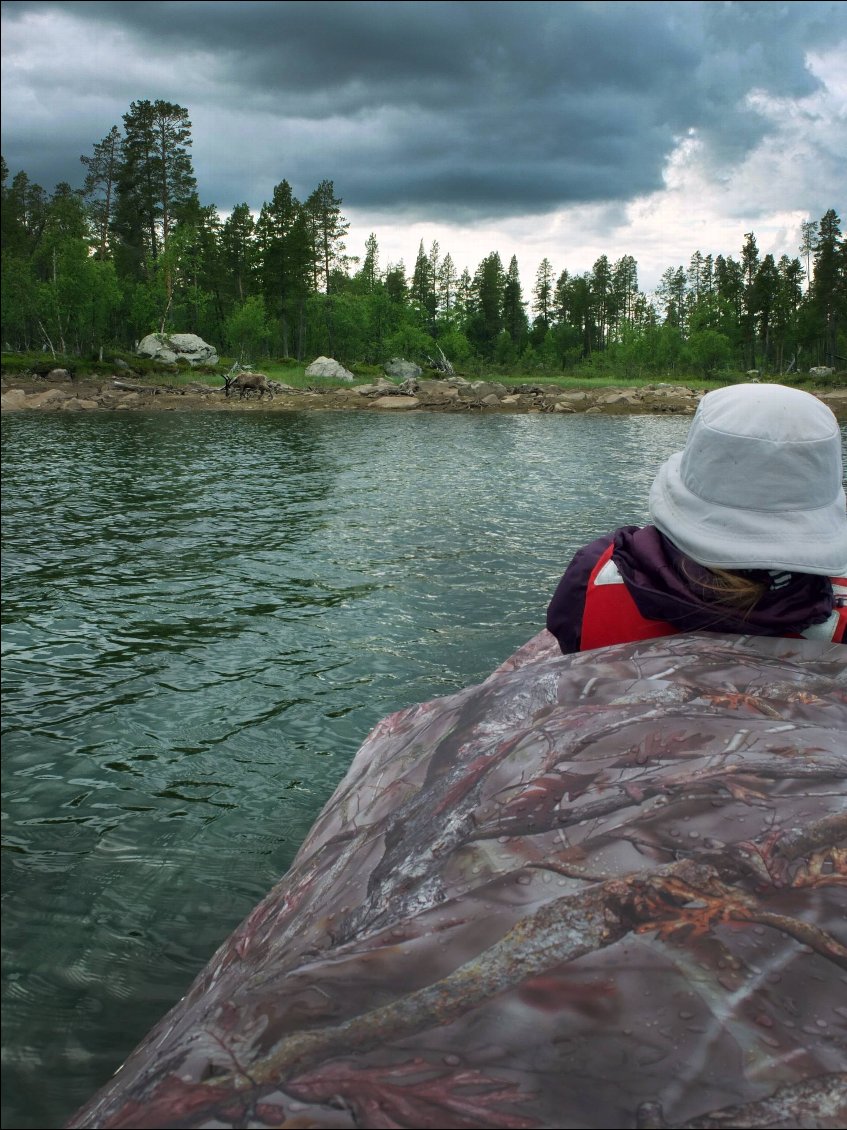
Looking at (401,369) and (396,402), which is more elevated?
(401,369)

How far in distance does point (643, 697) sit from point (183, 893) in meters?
2.76

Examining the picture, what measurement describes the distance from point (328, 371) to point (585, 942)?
213 ft

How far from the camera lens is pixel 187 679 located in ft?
22.6

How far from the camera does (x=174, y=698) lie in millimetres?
6535

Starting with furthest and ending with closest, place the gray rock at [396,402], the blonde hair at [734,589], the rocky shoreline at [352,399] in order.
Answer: the gray rock at [396,402], the rocky shoreline at [352,399], the blonde hair at [734,589]

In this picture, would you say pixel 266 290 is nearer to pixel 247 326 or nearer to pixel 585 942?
pixel 247 326

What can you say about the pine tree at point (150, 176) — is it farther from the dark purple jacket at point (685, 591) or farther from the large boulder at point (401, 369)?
the dark purple jacket at point (685, 591)

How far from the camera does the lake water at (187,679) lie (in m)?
3.76

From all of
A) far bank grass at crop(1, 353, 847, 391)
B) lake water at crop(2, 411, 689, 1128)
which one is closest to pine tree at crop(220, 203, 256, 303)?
far bank grass at crop(1, 353, 847, 391)

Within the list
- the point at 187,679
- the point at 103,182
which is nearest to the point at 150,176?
the point at 103,182

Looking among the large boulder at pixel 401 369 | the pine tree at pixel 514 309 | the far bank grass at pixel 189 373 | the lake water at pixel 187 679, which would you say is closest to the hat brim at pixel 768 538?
the lake water at pixel 187 679

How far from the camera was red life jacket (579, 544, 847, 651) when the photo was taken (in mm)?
2926

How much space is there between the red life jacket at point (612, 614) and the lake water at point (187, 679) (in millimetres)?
2236

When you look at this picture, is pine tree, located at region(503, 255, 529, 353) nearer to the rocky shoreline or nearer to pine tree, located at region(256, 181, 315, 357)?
pine tree, located at region(256, 181, 315, 357)
